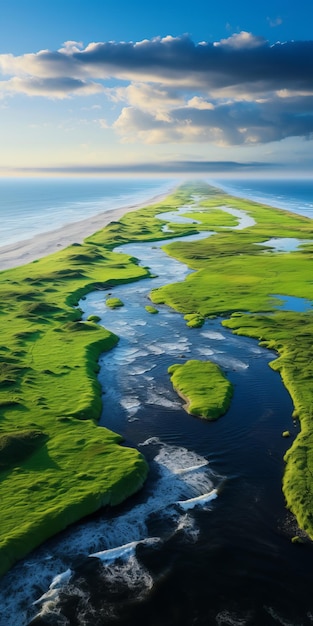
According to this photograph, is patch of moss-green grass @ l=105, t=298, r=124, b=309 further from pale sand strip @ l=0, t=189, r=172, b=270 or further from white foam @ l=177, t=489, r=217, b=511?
white foam @ l=177, t=489, r=217, b=511

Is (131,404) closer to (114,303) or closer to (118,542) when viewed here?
(118,542)

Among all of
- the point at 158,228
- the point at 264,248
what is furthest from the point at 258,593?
the point at 158,228

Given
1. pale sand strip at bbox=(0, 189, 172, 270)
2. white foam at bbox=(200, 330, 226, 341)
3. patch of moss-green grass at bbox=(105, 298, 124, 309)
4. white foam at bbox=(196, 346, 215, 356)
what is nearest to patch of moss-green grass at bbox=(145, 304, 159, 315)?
patch of moss-green grass at bbox=(105, 298, 124, 309)

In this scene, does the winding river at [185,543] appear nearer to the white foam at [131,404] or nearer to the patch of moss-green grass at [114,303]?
the white foam at [131,404]

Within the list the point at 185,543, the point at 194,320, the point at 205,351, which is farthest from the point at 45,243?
the point at 185,543

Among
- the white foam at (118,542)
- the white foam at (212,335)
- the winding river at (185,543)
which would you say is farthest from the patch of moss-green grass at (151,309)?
the white foam at (118,542)
